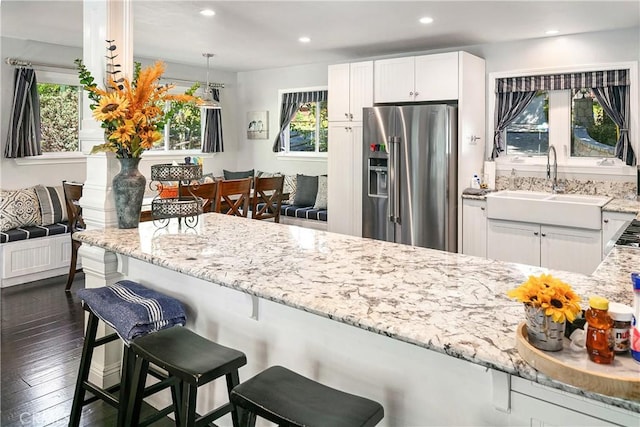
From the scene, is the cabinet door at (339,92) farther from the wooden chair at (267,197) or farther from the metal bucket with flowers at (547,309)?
the metal bucket with flowers at (547,309)

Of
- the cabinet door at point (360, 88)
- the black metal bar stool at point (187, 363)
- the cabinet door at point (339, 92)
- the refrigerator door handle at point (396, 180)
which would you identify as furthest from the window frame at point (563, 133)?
the black metal bar stool at point (187, 363)

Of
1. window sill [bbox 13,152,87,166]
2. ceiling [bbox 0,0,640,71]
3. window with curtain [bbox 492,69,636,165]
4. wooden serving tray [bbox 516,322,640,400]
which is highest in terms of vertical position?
ceiling [bbox 0,0,640,71]

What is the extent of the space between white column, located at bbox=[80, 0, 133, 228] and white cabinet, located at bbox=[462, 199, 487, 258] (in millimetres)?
3274

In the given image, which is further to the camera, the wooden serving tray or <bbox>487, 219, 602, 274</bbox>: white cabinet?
<bbox>487, 219, 602, 274</bbox>: white cabinet

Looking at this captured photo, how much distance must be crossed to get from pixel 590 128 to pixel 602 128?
0.10m

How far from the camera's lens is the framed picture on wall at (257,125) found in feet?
23.8

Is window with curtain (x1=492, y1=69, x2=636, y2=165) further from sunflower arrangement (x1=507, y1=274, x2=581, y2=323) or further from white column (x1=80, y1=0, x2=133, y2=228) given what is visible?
sunflower arrangement (x1=507, y1=274, x2=581, y2=323)

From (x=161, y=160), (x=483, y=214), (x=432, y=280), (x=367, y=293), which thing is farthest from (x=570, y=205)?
(x=161, y=160)

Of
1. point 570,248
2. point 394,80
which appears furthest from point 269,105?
point 570,248

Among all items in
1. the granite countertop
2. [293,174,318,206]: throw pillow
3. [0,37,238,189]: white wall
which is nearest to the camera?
the granite countertop

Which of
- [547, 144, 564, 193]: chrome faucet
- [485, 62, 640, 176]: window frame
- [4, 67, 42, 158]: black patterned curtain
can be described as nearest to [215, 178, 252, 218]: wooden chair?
[4, 67, 42, 158]: black patterned curtain

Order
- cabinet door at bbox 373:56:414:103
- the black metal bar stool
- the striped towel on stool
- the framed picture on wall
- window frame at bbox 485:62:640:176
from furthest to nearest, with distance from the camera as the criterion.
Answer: the framed picture on wall → cabinet door at bbox 373:56:414:103 → window frame at bbox 485:62:640:176 → the striped towel on stool → the black metal bar stool

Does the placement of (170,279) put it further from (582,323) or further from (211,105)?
(211,105)

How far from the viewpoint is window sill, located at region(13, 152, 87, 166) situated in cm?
531
